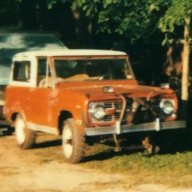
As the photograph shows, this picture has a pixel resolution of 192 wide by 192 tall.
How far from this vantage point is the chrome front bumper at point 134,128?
9747 mm

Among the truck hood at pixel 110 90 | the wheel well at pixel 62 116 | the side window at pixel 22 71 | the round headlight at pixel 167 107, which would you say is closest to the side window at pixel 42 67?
the side window at pixel 22 71

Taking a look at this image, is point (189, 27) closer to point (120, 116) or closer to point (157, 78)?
point (120, 116)

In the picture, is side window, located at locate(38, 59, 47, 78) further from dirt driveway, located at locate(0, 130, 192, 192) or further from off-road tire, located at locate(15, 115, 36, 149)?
dirt driveway, located at locate(0, 130, 192, 192)

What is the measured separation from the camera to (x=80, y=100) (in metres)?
9.85

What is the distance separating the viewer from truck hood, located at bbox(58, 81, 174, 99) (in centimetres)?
1004

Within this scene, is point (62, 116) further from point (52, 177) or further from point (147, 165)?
point (147, 165)

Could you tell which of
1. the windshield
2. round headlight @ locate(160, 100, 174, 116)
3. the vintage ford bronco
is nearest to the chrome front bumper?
the vintage ford bronco

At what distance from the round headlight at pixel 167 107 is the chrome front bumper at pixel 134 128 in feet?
0.63

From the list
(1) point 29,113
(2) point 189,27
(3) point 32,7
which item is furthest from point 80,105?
(3) point 32,7

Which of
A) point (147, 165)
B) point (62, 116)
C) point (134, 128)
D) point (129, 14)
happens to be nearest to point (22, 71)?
point (62, 116)

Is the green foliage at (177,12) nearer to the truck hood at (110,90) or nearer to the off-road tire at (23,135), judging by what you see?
the truck hood at (110,90)

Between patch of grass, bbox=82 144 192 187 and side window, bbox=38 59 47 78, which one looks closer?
patch of grass, bbox=82 144 192 187

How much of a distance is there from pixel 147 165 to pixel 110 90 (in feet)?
4.67

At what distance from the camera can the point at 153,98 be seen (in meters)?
10.2
